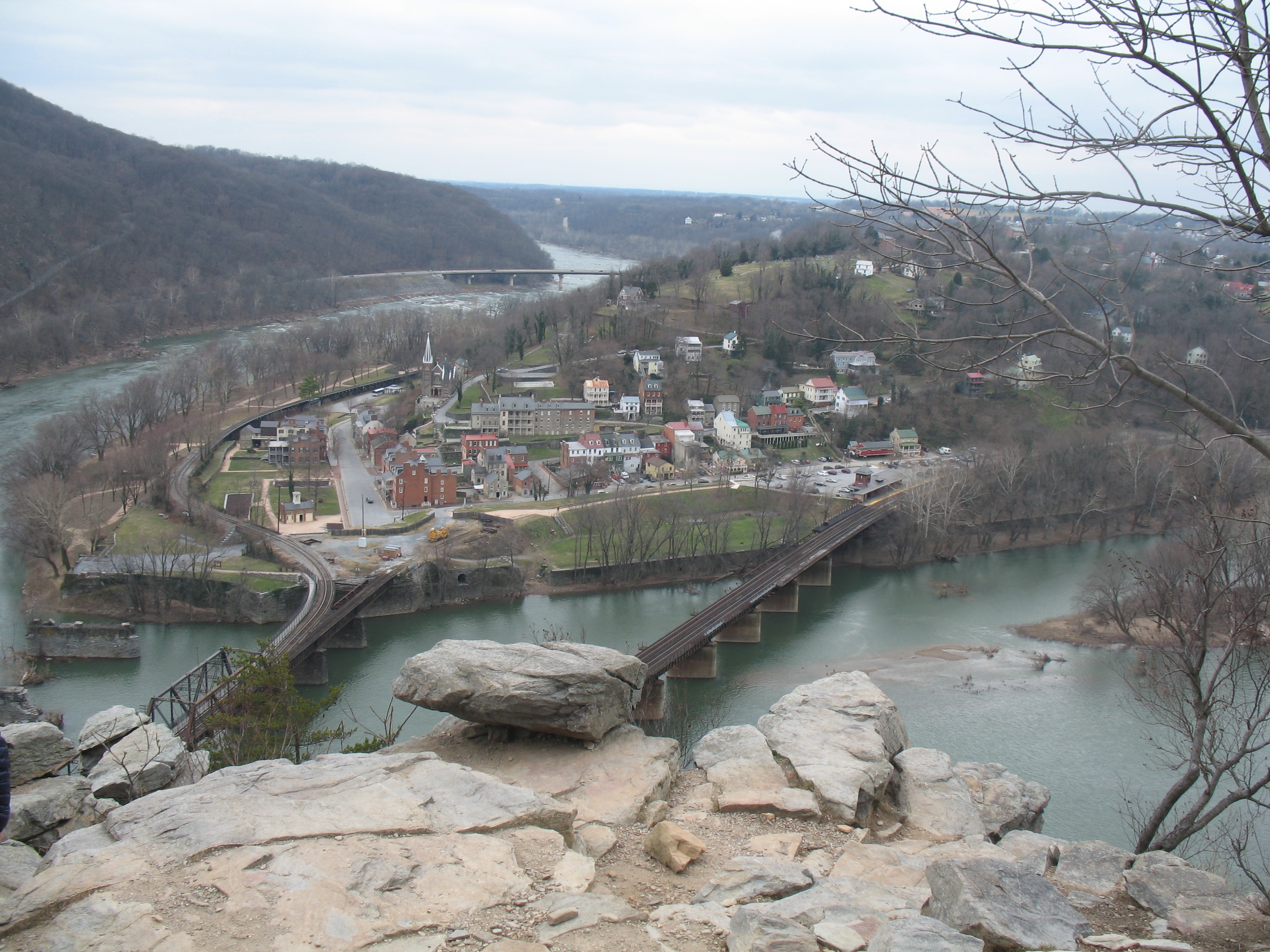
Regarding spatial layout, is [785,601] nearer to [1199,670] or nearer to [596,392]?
[1199,670]

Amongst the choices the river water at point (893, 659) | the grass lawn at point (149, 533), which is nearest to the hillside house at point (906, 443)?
the river water at point (893, 659)

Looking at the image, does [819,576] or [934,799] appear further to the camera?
[819,576]

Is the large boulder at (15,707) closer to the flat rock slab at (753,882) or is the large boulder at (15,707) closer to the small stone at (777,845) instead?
the small stone at (777,845)

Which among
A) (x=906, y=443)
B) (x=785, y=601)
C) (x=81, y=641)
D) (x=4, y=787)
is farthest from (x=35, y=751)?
(x=906, y=443)

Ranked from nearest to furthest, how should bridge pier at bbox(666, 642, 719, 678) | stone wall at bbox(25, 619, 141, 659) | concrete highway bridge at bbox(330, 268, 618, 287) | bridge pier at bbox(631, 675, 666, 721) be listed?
1. bridge pier at bbox(631, 675, 666, 721)
2. bridge pier at bbox(666, 642, 719, 678)
3. stone wall at bbox(25, 619, 141, 659)
4. concrete highway bridge at bbox(330, 268, 618, 287)

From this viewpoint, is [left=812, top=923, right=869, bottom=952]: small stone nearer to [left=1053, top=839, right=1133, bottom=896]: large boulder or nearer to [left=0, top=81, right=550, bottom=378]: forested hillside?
[left=1053, top=839, right=1133, bottom=896]: large boulder

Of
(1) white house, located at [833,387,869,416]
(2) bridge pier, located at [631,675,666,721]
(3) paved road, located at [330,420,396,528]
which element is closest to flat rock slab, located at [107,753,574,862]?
(2) bridge pier, located at [631,675,666,721]
